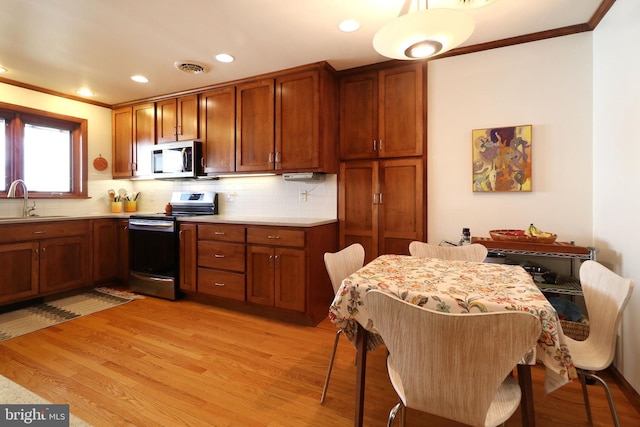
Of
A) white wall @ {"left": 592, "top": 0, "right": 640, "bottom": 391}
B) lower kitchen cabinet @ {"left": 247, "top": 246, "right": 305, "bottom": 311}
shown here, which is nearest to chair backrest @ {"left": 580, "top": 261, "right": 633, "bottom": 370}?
white wall @ {"left": 592, "top": 0, "right": 640, "bottom": 391}

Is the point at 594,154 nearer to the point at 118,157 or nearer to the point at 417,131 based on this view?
the point at 417,131

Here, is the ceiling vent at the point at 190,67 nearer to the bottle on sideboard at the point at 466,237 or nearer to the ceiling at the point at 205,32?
the ceiling at the point at 205,32

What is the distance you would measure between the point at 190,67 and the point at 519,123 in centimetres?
301

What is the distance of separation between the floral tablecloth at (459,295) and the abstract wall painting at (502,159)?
1.12 metres

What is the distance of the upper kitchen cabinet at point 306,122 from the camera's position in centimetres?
281

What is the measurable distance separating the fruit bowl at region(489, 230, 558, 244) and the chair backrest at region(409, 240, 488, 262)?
34 centimetres

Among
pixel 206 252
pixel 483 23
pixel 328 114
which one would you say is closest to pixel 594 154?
pixel 483 23

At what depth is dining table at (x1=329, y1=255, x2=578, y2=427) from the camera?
1.02 meters

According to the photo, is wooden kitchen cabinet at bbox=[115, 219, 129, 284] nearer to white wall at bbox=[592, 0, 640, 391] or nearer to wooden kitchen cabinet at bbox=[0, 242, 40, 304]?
wooden kitchen cabinet at bbox=[0, 242, 40, 304]

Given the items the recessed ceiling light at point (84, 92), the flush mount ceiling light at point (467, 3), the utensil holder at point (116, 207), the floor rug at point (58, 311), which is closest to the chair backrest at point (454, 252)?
the flush mount ceiling light at point (467, 3)

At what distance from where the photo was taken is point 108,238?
3721 mm

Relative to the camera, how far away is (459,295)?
3.77 feet

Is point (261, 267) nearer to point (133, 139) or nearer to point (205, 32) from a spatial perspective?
point (205, 32)

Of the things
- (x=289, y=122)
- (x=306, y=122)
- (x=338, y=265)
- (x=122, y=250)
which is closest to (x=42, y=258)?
(x=122, y=250)
